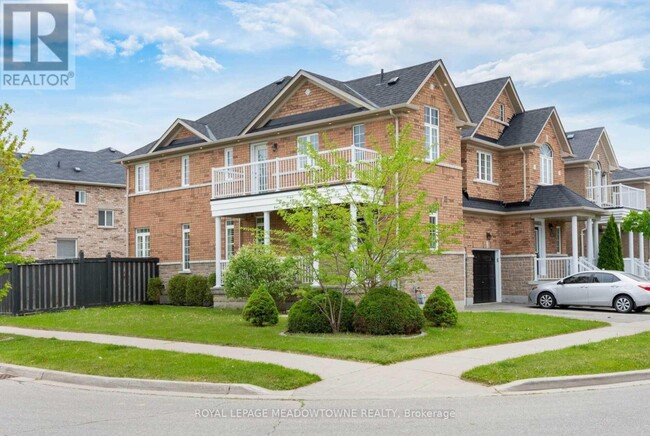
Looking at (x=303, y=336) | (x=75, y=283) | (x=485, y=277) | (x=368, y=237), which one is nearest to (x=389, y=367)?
(x=303, y=336)

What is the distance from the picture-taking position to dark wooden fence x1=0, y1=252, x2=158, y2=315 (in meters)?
22.8

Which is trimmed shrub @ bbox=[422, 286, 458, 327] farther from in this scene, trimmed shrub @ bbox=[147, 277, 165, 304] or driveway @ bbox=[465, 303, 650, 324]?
trimmed shrub @ bbox=[147, 277, 165, 304]

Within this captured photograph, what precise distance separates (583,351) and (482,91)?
1934cm

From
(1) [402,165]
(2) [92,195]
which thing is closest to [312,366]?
(1) [402,165]

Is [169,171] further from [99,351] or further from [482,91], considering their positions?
[99,351]

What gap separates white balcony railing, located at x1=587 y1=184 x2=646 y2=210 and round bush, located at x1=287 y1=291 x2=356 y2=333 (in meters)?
20.8

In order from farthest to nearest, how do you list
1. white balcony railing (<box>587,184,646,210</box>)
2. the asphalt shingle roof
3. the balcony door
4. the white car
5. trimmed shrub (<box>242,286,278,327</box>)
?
the asphalt shingle roof → white balcony railing (<box>587,184,646,210</box>) → the balcony door → the white car → trimmed shrub (<box>242,286,278,327</box>)

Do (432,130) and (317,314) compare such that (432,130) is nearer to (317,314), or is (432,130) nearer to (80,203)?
(317,314)

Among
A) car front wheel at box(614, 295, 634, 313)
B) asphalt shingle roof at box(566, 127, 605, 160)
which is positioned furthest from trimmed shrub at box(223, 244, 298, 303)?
asphalt shingle roof at box(566, 127, 605, 160)

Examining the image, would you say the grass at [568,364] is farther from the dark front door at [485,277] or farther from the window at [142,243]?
the window at [142,243]

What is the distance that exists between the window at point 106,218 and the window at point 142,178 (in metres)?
11.7

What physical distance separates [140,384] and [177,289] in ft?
55.3

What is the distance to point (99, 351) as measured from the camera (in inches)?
516

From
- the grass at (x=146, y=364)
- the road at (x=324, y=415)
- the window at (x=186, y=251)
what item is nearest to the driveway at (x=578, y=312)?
the road at (x=324, y=415)
